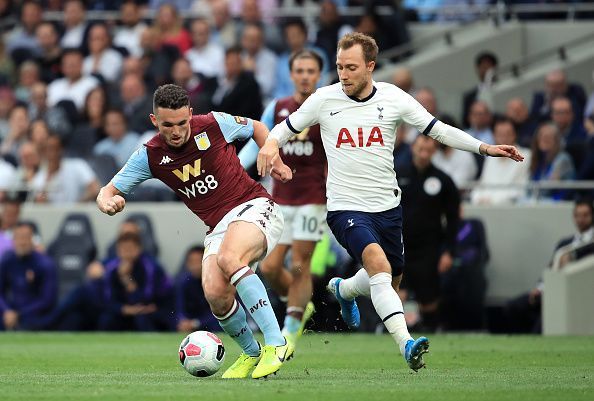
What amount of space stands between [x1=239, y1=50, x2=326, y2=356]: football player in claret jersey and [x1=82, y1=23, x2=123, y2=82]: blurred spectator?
34.2 ft

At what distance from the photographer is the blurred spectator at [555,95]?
20109 mm

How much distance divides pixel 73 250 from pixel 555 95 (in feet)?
24.3

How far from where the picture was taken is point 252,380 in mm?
10469

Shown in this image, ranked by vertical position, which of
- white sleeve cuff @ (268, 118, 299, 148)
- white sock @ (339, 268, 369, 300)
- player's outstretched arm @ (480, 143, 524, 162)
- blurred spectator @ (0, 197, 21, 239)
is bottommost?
blurred spectator @ (0, 197, 21, 239)

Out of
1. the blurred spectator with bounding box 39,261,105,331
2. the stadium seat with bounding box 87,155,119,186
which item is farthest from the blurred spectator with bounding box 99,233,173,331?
the stadium seat with bounding box 87,155,119,186

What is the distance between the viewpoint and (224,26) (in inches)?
949

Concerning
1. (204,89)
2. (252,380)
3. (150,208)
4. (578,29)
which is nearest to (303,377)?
(252,380)

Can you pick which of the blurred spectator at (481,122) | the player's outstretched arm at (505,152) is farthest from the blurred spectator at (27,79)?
the player's outstretched arm at (505,152)

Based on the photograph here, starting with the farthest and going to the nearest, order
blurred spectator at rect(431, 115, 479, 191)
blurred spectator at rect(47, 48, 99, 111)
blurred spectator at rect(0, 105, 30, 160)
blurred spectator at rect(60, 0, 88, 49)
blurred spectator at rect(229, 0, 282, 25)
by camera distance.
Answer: blurred spectator at rect(60, 0, 88, 49)
blurred spectator at rect(229, 0, 282, 25)
blurred spectator at rect(47, 48, 99, 111)
blurred spectator at rect(0, 105, 30, 160)
blurred spectator at rect(431, 115, 479, 191)

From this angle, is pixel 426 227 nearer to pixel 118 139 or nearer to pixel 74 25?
pixel 118 139

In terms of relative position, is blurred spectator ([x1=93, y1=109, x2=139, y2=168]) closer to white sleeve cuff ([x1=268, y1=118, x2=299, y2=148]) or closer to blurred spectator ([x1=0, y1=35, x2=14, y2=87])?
blurred spectator ([x1=0, y1=35, x2=14, y2=87])

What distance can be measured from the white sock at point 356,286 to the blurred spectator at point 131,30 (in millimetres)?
13367

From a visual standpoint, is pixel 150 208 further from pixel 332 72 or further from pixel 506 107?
→ pixel 506 107

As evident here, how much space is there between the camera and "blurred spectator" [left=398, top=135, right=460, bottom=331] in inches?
696
